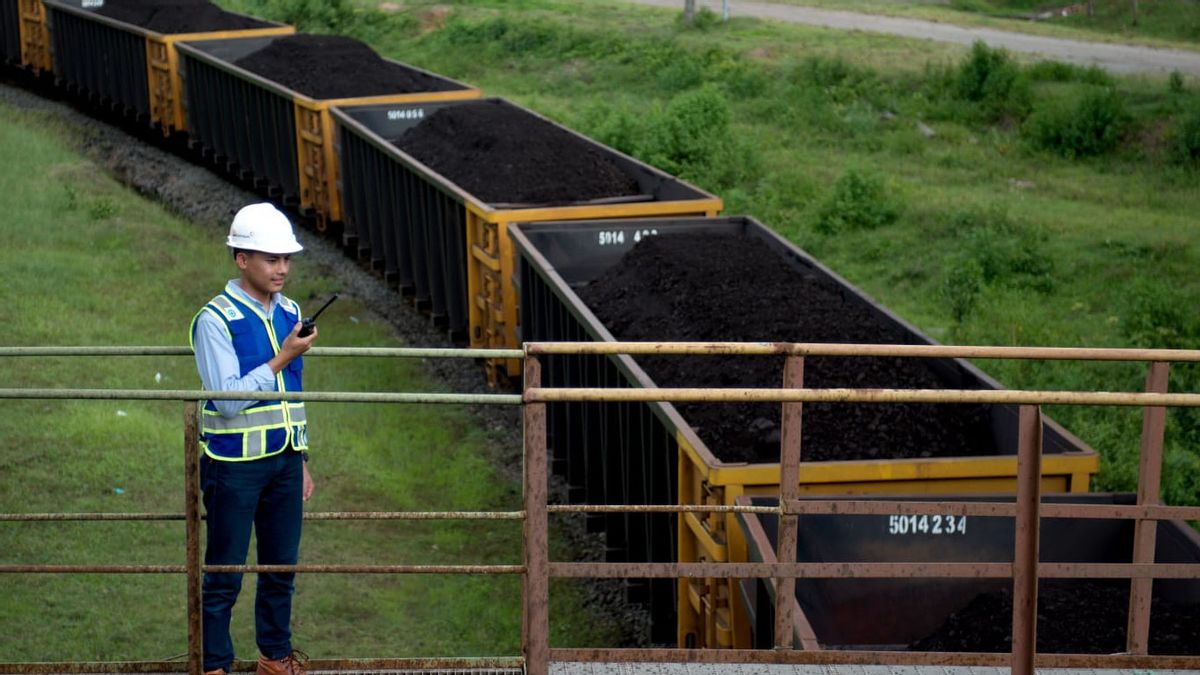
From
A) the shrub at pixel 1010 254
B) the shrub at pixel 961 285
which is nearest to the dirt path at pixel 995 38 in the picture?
the shrub at pixel 1010 254

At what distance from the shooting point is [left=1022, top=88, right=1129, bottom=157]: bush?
21922mm

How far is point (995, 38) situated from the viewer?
31938mm

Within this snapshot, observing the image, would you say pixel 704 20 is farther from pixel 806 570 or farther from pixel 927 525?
pixel 806 570

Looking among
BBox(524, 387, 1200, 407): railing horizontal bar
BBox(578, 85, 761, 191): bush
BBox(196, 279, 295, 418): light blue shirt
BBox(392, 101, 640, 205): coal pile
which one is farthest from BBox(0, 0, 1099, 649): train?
BBox(578, 85, 761, 191): bush

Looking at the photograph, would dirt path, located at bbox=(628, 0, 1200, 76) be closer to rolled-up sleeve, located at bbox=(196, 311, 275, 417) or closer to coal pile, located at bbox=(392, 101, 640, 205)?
coal pile, located at bbox=(392, 101, 640, 205)

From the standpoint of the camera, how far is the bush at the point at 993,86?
949 inches

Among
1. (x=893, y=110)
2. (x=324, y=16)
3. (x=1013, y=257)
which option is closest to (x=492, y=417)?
(x=1013, y=257)

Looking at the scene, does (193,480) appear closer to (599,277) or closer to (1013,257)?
(599,277)

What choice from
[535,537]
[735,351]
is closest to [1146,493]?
[735,351]

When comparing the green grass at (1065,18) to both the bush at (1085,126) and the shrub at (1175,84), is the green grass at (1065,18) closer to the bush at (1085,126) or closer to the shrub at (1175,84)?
the shrub at (1175,84)

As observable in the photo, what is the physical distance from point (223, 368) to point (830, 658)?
236 cm

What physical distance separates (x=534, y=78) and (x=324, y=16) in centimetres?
881

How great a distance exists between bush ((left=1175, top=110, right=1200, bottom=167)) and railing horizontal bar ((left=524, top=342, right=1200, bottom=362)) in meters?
16.5

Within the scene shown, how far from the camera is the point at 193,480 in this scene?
5039 millimetres
